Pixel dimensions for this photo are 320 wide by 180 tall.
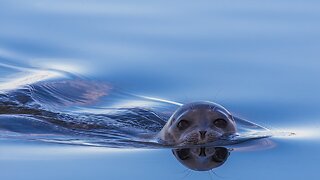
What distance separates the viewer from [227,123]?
376 inches

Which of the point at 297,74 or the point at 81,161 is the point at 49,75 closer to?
the point at 297,74

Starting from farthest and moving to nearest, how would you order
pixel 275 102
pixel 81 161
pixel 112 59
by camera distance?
pixel 112 59
pixel 275 102
pixel 81 161

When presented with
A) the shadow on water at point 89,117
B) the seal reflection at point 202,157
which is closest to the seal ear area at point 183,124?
the shadow on water at point 89,117

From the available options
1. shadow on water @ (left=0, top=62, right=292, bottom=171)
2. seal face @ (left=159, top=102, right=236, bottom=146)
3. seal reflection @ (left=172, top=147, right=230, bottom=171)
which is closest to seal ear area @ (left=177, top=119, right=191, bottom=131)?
seal face @ (left=159, top=102, right=236, bottom=146)

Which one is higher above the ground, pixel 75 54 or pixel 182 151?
pixel 75 54

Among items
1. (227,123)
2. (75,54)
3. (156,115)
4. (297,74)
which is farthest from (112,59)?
(227,123)

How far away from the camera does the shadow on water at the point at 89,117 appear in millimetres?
9508

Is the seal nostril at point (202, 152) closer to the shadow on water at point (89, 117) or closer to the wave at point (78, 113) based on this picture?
the shadow on water at point (89, 117)

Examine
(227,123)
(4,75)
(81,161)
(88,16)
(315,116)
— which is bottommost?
(81,161)

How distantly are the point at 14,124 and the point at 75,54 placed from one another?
261 centimetres

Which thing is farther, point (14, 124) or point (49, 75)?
point (49, 75)

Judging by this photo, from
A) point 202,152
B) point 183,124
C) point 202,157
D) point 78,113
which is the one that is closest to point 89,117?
point 78,113

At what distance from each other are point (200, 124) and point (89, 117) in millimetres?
2092

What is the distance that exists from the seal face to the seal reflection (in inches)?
5.3
